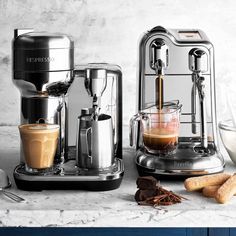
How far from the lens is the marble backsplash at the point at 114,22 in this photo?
2199mm

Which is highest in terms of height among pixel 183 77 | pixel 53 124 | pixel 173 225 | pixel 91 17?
pixel 91 17

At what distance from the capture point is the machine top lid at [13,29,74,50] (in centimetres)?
148

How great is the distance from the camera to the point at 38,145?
150 cm

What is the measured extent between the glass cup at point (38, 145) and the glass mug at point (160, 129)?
0.22 m

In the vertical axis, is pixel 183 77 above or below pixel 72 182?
above

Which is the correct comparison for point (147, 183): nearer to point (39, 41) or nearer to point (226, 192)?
point (226, 192)

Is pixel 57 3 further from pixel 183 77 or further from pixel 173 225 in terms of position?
pixel 173 225

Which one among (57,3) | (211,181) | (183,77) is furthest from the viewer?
(57,3)

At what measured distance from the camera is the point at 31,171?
152 cm

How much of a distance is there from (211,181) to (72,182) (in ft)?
1.12

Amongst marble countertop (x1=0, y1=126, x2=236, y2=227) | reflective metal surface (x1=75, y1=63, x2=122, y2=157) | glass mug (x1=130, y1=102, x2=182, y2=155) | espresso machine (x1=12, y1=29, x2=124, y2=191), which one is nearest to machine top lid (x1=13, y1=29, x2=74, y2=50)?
espresso machine (x1=12, y1=29, x2=124, y2=191)

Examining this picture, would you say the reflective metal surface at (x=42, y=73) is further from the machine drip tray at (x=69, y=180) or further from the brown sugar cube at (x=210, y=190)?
the brown sugar cube at (x=210, y=190)

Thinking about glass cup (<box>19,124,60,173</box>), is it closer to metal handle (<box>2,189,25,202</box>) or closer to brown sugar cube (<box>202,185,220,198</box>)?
metal handle (<box>2,189,25,202</box>)

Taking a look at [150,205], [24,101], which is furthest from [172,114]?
[24,101]
